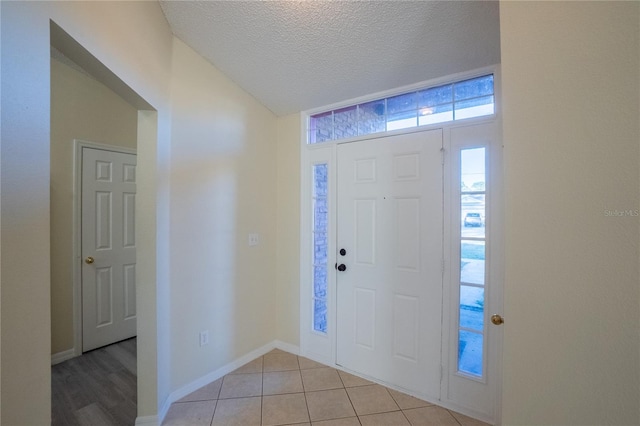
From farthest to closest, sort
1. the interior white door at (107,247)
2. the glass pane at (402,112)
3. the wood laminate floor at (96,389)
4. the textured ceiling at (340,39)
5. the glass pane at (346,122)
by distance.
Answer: the interior white door at (107,247) < the glass pane at (346,122) < the glass pane at (402,112) < the wood laminate floor at (96,389) < the textured ceiling at (340,39)

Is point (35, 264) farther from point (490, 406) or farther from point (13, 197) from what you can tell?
point (490, 406)

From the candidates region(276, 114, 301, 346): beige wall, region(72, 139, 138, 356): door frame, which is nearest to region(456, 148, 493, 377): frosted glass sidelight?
region(276, 114, 301, 346): beige wall

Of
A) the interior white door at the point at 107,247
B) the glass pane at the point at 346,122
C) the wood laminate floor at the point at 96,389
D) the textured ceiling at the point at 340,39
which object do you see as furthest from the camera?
the interior white door at the point at 107,247

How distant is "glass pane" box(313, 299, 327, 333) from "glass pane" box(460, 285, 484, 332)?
3.84 ft

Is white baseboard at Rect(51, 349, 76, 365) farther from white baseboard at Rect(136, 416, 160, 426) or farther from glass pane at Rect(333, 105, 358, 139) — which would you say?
glass pane at Rect(333, 105, 358, 139)

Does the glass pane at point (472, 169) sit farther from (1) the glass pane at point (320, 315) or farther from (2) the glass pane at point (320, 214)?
(1) the glass pane at point (320, 315)

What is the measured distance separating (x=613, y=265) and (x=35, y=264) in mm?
1586

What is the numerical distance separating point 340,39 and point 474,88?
1.00 metres

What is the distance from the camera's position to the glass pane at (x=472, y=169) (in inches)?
67.9

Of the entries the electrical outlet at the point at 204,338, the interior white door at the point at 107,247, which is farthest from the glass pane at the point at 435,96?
the interior white door at the point at 107,247

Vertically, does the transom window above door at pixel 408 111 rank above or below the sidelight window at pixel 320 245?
above

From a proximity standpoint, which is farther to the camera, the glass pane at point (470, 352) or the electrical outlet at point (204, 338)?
the electrical outlet at point (204, 338)

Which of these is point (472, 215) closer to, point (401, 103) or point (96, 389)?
point (401, 103)

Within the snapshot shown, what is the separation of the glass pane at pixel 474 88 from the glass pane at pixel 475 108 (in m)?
0.04
